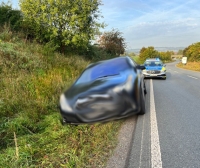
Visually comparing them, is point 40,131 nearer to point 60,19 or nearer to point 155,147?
point 155,147

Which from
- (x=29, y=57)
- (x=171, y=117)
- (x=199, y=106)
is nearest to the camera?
(x=171, y=117)

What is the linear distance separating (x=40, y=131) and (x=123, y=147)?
1.79 metres

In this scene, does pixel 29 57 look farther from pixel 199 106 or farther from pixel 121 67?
pixel 199 106

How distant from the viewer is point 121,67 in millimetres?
3951

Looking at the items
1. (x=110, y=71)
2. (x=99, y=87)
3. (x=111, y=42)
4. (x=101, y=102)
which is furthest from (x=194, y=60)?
(x=101, y=102)

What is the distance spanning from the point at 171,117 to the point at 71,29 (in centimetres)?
823

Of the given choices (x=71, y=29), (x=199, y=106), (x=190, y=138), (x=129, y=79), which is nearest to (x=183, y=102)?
(x=199, y=106)

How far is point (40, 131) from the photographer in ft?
11.9

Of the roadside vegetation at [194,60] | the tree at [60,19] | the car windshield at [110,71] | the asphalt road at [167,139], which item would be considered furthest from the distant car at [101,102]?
the roadside vegetation at [194,60]

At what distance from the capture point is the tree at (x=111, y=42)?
21.2m

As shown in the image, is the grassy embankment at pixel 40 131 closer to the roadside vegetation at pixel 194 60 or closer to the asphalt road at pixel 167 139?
the asphalt road at pixel 167 139

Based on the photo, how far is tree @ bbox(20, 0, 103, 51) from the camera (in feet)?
32.0

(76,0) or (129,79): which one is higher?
(76,0)

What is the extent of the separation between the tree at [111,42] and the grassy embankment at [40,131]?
15795mm
